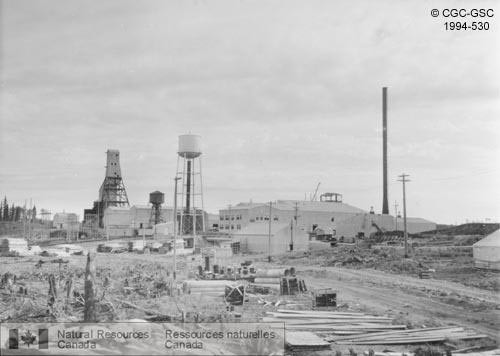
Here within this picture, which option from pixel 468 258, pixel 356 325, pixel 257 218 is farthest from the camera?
pixel 257 218

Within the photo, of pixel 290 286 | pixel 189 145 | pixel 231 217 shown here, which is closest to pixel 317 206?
pixel 231 217

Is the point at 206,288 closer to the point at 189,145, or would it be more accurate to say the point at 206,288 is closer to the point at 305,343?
the point at 305,343

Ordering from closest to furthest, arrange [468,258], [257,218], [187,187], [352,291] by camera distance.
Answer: [352,291], [468,258], [187,187], [257,218]

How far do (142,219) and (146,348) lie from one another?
3250 inches

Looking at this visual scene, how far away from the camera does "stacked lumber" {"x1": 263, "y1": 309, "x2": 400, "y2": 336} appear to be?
1527 centimetres

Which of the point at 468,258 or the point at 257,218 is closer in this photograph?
the point at 468,258

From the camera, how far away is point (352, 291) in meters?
25.5

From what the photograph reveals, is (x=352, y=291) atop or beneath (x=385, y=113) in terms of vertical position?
beneath

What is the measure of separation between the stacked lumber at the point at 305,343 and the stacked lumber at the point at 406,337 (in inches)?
26.6

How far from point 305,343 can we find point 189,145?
39528 mm

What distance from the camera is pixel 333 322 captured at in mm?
16062

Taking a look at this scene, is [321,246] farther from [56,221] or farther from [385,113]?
[56,221]

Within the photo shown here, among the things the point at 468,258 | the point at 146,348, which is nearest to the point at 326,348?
the point at 146,348
